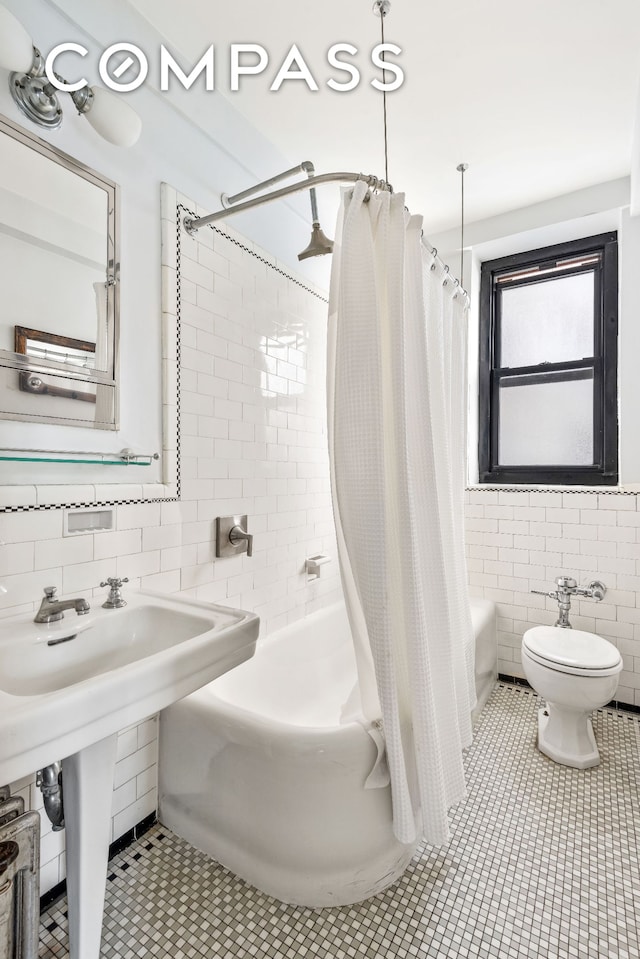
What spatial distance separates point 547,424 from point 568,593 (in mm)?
1004

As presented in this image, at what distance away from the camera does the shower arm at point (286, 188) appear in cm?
133

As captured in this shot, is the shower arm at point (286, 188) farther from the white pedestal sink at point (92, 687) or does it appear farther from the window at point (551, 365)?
the window at point (551, 365)

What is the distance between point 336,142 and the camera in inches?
80.7

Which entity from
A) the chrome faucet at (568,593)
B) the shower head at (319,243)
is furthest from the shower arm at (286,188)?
the chrome faucet at (568,593)

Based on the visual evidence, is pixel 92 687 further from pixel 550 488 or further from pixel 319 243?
pixel 550 488

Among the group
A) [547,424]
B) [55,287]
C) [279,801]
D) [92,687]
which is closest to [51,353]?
[55,287]

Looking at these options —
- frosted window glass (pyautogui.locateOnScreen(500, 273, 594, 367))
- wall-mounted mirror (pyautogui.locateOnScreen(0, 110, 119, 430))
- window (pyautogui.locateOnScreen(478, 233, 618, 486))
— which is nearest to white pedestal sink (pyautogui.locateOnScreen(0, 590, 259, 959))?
wall-mounted mirror (pyautogui.locateOnScreen(0, 110, 119, 430))

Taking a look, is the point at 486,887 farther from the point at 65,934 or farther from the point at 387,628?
the point at 65,934

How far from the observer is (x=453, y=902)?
4.25 ft

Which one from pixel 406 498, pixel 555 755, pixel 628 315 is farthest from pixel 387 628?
pixel 628 315

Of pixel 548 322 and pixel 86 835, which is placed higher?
pixel 548 322

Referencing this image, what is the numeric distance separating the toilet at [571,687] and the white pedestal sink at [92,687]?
4.66 ft

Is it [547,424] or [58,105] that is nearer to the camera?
[58,105]

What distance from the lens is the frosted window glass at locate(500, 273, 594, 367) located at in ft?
8.72
